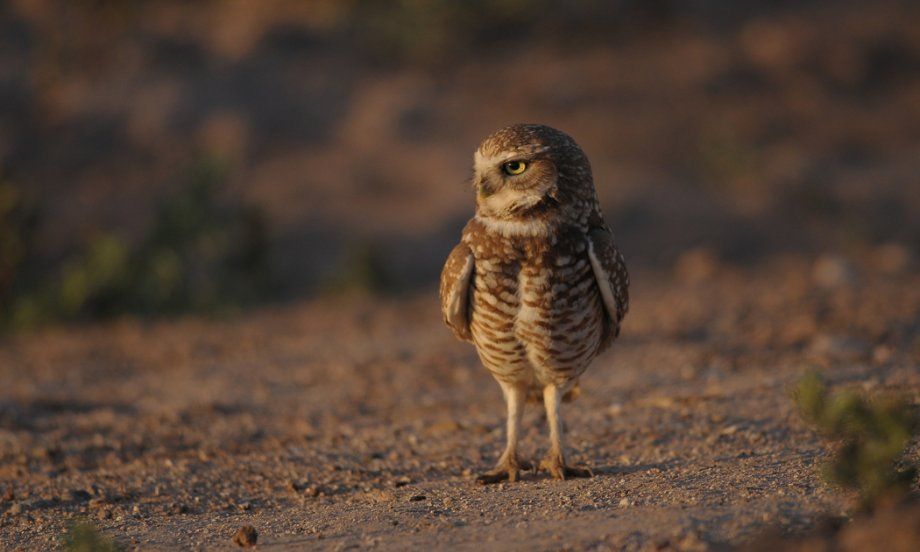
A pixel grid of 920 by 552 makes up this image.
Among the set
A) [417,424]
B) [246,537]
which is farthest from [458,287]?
[417,424]

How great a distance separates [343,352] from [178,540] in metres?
4.42

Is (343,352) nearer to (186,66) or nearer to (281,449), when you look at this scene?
(281,449)

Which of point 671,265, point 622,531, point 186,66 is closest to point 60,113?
point 186,66

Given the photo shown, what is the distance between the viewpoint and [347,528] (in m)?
4.47

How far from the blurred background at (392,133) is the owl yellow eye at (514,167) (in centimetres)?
557

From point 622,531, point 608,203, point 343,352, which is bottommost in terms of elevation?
point 622,531

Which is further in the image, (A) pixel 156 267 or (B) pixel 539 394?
(A) pixel 156 267

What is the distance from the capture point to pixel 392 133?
14000 mm

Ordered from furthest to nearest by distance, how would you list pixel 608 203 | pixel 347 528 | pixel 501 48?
1. pixel 501 48
2. pixel 608 203
3. pixel 347 528

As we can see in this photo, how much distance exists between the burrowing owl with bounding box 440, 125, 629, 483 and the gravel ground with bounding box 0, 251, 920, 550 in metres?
0.59

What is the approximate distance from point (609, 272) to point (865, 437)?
4.89ft

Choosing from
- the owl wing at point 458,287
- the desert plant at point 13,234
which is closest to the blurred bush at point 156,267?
the desert plant at point 13,234

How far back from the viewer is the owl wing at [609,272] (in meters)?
5.09

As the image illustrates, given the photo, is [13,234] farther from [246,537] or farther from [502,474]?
[246,537]
